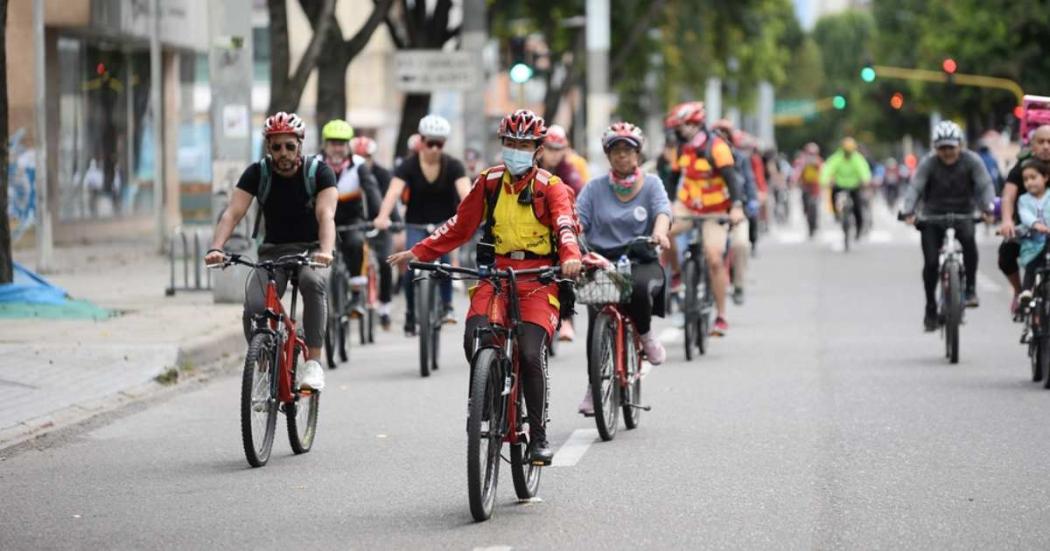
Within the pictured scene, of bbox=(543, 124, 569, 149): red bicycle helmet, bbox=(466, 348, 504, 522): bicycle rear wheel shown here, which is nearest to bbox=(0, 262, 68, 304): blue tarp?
bbox=(543, 124, 569, 149): red bicycle helmet

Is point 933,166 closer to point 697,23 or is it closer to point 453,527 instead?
point 453,527

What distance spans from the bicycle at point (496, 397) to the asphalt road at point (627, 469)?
154 millimetres

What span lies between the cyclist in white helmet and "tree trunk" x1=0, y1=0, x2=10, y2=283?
771cm

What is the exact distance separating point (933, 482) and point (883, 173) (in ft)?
224

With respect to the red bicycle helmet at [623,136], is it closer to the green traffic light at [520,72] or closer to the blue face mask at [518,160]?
the blue face mask at [518,160]

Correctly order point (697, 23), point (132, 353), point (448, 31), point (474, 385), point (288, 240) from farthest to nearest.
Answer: point (697, 23), point (448, 31), point (132, 353), point (288, 240), point (474, 385)

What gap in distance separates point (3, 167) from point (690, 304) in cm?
641

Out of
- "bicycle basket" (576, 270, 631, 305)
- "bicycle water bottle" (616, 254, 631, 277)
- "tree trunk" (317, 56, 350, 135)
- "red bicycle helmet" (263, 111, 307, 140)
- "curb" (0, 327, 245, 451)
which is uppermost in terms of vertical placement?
"tree trunk" (317, 56, 350, 135)

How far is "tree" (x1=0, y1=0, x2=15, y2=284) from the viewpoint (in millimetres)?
17859

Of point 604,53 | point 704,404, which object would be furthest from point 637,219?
point 604,53

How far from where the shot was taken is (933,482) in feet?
30.8

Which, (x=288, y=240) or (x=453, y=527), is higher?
(x=288, y=240)

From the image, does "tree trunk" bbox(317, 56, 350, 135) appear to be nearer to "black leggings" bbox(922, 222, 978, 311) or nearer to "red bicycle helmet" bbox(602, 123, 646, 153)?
"black leggings" bbox(922, 222, 978, 311)

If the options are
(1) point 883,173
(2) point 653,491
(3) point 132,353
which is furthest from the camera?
(1) point 883,173
